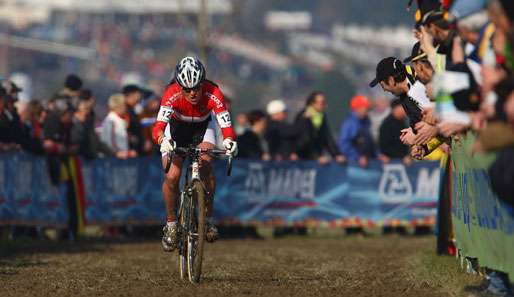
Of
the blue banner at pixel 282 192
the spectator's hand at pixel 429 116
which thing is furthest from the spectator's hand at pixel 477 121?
the blue banner at pixel 282 192

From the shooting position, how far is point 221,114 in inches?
550

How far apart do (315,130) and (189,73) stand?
10437mm

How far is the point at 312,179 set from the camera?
23891 millimetres

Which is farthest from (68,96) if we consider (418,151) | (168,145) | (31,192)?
(418,151)

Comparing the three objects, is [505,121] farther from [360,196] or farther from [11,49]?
[11,49]

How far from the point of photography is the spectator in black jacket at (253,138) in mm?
23859

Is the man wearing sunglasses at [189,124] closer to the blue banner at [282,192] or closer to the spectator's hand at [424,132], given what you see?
the spectator's hand at [424,132]

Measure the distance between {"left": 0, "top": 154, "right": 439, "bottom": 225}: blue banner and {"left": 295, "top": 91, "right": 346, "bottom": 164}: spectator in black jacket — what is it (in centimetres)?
33

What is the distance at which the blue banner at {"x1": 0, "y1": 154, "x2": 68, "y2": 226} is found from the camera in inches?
842

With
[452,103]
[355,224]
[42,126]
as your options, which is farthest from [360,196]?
[452,103]

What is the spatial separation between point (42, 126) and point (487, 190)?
10795 millimetres

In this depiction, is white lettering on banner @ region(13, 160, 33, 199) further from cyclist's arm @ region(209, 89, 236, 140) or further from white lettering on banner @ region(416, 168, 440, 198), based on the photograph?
cyclist's arm @ region(209, 89, 236, 140)

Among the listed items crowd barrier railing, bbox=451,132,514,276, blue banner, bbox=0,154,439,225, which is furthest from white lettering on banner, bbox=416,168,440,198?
crowd barrier railing, bbox=451,132,514,276

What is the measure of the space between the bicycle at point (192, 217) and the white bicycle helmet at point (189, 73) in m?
0.62
